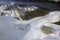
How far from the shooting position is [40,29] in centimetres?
108

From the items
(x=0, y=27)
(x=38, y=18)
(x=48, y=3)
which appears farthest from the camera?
(x=48, y=3)

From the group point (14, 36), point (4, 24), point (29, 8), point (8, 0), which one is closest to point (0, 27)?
point (4, 24)

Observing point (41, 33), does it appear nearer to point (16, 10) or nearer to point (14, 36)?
point (14, 36)

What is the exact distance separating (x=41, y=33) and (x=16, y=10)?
1.72 feet

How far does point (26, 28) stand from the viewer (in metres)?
1.12

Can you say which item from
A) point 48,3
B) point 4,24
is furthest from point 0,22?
point 48,3

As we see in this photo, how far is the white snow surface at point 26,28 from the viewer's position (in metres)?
0.99

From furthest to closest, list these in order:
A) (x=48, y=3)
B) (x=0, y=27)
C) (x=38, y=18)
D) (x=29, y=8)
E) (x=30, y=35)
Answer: (x=48, y=3), (x=29, y=8), (x=38, y=18), (x=0, y=27), (x=30, y=35)

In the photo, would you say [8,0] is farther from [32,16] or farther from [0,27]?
[0,27]

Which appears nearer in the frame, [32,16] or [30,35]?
[30,35]

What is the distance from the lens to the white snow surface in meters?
0.99

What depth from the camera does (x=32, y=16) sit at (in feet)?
4.51

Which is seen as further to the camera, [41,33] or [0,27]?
[0,27]

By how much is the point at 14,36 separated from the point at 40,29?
21 centimetres
